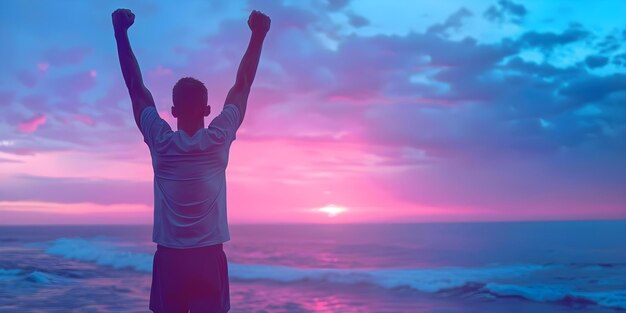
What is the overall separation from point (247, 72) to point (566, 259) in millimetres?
30390

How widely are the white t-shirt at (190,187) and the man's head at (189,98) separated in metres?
0.10

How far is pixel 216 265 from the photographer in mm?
1930

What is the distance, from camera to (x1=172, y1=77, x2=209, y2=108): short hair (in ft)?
6.57

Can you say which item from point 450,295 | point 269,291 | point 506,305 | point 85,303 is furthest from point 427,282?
point 85,303

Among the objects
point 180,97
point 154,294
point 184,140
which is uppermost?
point 180,97

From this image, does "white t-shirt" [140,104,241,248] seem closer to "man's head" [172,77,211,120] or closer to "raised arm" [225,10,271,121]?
"man's head" [172,77,211,120]

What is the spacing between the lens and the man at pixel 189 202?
1881mm

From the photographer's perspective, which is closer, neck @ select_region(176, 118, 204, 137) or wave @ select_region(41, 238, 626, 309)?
neck @ select_region(176, 118, 204, 137)

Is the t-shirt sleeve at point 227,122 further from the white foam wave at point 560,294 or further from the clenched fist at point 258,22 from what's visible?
the white foam wave at point 560,294

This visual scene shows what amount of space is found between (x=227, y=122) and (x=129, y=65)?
44cm

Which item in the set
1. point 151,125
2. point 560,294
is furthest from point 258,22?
point 560,294

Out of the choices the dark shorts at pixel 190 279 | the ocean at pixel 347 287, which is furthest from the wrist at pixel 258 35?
the ocean at pixel 347 287

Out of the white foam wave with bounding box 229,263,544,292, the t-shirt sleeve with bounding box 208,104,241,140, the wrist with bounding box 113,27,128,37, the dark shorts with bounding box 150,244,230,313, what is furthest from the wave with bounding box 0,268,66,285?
the t-shirt sleeve with bounding box 208,104,241,140

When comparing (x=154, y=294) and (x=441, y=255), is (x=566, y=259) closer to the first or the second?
(x=441, y=255)
